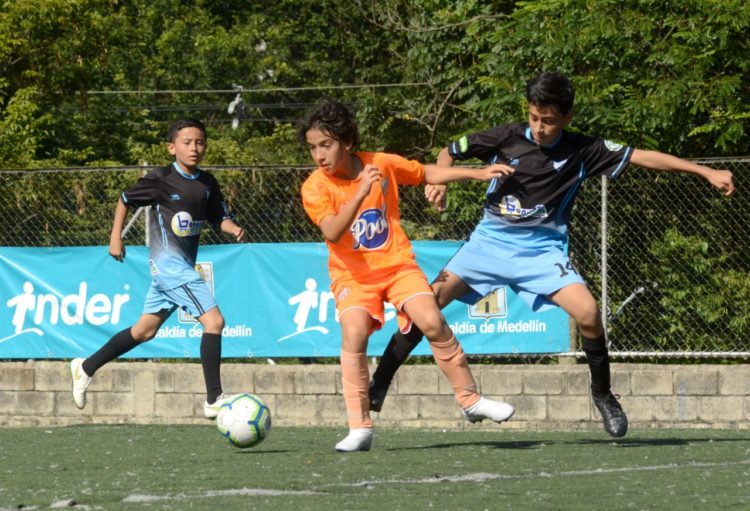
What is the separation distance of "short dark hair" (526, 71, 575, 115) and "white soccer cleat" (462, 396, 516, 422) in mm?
1548

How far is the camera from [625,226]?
11305 mm

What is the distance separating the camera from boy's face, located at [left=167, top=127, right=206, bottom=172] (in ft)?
29.4

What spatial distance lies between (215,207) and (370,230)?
8.91 ft

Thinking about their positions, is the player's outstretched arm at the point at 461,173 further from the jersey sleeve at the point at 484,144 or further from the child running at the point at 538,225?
the jersey sleeve at the point at 484,144

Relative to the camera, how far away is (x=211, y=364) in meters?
8.60

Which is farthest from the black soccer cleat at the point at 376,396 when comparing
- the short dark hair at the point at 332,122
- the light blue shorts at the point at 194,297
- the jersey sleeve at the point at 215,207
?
the jersey sleeve at the point at 215,207

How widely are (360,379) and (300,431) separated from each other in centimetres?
297

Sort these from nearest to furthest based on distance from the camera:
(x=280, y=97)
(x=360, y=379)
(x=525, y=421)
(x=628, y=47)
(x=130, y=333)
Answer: (x=360, y=379), (x=130, y=333), (x=525, y=421), (x=628, y=47), (x=280, y=97)

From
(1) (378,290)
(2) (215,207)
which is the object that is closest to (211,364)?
(2) (215,207)

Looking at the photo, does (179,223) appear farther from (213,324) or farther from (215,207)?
(213,324)

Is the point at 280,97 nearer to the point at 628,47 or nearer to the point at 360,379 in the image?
the point at 628,47

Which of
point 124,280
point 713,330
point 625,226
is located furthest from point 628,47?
point 124,280

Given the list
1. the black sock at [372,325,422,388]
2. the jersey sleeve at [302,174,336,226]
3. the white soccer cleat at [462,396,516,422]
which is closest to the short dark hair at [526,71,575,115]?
the jersey sleeve at [302,174,336,226]

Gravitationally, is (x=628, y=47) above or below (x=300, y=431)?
above
